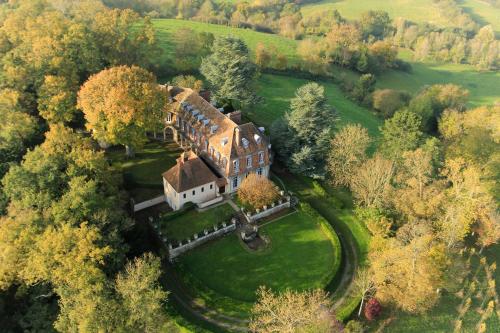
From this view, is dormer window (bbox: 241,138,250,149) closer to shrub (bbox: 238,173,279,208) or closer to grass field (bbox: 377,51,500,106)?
shrub (bbox: 238,173,279,208)

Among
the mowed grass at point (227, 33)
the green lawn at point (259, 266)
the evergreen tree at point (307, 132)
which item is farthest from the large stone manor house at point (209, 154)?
the mowed grass at point (227, 33)

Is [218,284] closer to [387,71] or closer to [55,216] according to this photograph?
[55,216]

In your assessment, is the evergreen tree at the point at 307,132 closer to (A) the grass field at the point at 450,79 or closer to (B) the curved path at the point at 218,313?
(B) the curved path at the point at 218,313

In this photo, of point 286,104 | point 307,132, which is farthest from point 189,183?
point 286,104

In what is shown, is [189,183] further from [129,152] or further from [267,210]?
[129,152]

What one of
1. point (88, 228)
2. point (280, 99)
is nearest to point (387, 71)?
point (280, 99)

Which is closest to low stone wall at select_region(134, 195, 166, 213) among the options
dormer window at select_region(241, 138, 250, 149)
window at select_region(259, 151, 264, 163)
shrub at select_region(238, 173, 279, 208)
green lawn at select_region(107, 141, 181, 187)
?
green lawn at select_region(107, 141, 181, 187)
